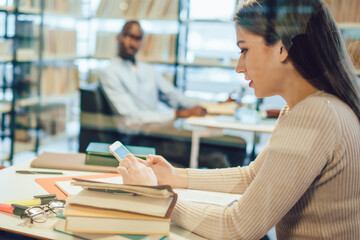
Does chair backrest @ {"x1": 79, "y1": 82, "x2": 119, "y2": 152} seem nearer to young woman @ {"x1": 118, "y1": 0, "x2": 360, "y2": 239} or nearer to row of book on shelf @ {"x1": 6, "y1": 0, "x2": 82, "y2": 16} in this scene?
row of book on shelf @ {"x1": 6, "y1": 0, "x2": 82, "y2": 16}

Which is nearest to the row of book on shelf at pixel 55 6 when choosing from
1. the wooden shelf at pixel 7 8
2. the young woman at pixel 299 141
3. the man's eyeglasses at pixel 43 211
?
the wooden shelf at pixel 7 8

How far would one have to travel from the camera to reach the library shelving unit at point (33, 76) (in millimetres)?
3152

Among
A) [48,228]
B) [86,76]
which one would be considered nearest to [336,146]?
[48,228]

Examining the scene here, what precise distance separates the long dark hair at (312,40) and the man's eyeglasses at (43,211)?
60 centimetres

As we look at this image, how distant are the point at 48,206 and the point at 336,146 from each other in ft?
2.09

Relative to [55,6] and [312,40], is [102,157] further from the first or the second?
[55,6]

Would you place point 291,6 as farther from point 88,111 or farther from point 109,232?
point 88,111

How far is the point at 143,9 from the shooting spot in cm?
345

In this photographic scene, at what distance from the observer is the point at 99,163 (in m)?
1.27

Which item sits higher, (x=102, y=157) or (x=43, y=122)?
(x=102, y=157)

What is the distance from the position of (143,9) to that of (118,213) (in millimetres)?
2925

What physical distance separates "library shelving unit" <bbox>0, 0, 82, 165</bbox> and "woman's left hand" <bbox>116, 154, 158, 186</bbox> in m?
2.51

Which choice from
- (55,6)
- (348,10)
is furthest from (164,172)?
(55,6)

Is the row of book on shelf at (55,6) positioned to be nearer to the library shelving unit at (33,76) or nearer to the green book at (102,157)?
the library shelving unit at (33,76)
